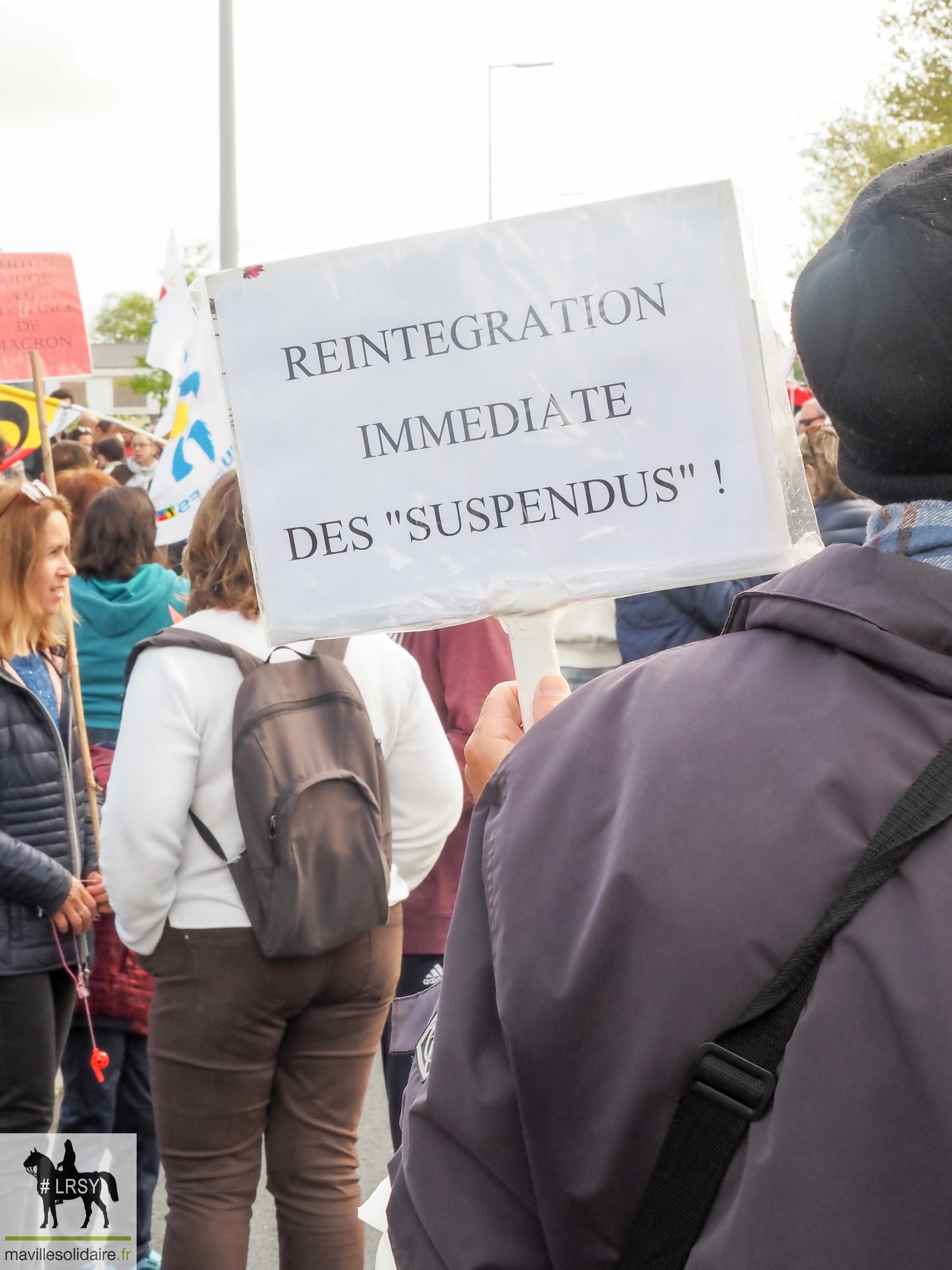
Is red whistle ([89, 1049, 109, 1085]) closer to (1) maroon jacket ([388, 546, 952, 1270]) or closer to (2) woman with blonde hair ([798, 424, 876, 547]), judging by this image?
(1) maroon jacket ([388, 546, 952, 1270])

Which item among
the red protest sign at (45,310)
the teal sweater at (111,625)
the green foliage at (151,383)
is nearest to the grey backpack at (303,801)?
the teal sweater at (111,625)

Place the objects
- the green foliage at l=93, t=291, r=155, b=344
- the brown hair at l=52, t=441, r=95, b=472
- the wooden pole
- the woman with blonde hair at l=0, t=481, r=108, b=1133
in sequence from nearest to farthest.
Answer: the woman with blonde hair at l=0, t=481, r=108, b=1133 < the wooden pole < the brown hair at l=52, t=441, r=95, b=472 < the green foliage at l=93, t=291, r=155, b=344

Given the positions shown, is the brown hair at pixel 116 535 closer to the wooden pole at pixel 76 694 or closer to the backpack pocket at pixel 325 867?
the wooden pole at pixel 76 694

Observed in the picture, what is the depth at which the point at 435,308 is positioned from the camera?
1589mm

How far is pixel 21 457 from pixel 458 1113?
5990 mm

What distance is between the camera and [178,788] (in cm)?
277

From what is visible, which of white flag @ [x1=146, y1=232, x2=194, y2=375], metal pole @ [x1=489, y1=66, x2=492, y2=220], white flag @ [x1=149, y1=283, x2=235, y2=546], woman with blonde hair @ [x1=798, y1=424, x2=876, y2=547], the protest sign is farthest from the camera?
metal pole @ [x1=489, y1=66, x2=492, y2=220]

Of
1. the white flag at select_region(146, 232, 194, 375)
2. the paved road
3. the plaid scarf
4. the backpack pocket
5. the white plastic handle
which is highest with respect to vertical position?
the white flag at select_region(146, 232, 194, 375)

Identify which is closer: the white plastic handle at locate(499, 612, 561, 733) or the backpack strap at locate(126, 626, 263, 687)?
the white plastic handle at locate(499, 612, 561, 733)

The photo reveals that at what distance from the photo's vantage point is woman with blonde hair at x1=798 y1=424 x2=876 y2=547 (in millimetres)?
5246

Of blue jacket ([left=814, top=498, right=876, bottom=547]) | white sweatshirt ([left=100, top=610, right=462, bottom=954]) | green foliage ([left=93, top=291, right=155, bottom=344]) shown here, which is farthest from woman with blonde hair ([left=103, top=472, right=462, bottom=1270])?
green foliage ([left=93, top=291, right=155, bottom=344])

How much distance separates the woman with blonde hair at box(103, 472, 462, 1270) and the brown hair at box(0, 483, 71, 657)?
27.4 inches

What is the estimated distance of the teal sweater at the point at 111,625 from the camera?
4.63 metres

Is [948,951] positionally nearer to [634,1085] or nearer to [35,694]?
[634,1085]
